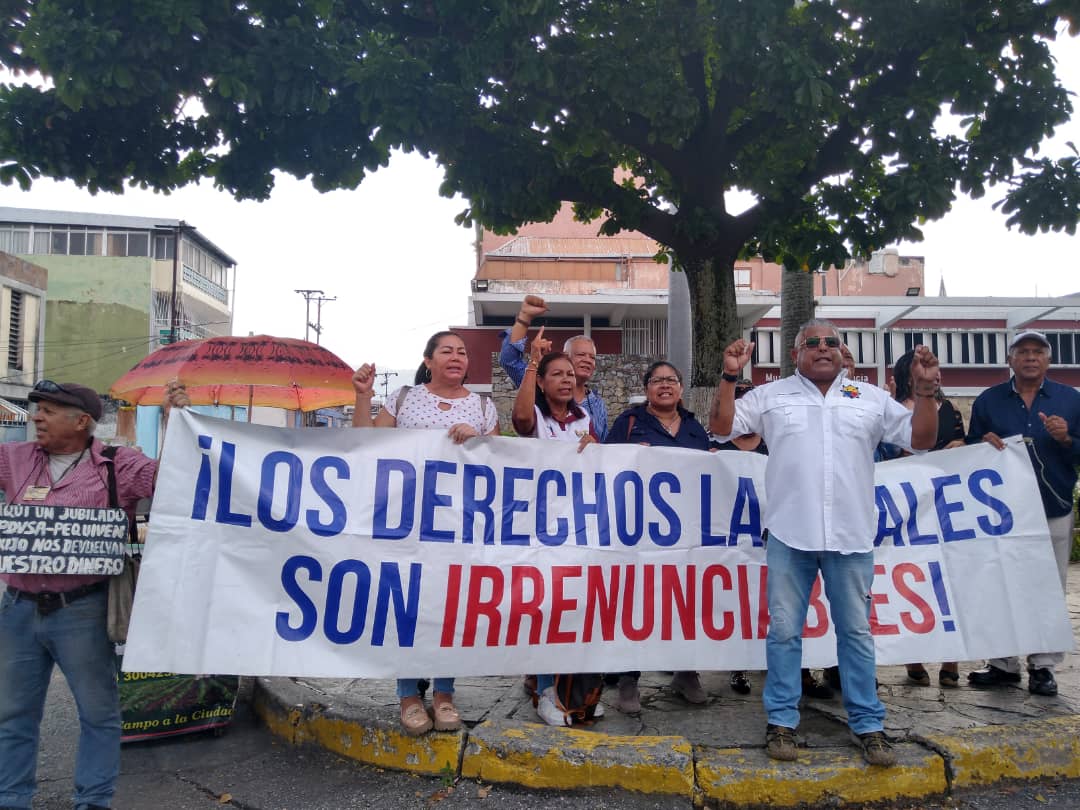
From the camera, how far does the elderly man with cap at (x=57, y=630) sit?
3.26 metres

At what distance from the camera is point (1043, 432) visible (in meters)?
4.76

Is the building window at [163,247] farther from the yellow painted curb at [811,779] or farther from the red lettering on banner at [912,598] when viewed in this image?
the yellow painted curb at [811,779]

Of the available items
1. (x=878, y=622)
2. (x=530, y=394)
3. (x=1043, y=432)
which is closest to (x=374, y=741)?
(x=530, y=394)

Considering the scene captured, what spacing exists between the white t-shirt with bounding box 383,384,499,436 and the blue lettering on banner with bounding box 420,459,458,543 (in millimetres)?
205

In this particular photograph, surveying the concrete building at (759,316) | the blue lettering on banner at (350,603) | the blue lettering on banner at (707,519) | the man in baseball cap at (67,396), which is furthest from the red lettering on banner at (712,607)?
the concrete building at (759,316)

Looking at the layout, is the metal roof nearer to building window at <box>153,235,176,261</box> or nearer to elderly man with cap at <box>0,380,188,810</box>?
building window at <box>153,235,176,261</box>

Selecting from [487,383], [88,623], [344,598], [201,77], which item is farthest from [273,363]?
[487,383]

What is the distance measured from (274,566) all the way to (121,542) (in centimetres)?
76

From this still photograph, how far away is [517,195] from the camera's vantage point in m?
6.50

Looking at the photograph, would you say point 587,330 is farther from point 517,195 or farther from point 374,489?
point 374,489

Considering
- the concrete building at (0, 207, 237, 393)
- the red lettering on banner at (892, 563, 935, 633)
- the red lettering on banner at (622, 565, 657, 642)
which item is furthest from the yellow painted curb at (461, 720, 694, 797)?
the concrete building at (0, 207, 237, 393)

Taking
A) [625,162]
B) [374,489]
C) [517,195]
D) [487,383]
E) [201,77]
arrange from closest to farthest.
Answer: [374,489] < [201,77] < [517,195] < [625,162] < [487,383]

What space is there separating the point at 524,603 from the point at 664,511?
0.92 metres

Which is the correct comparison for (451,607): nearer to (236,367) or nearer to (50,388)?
(50,388)
